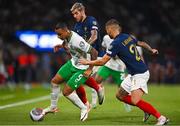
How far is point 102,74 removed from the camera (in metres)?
16.6

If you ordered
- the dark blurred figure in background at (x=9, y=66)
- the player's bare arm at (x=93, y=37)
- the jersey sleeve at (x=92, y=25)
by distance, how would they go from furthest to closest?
the dark blurred figure in background at (x=9, y=66)
the jersey sleeve at (x=92, y=25)
the player's bare arm at (x=93, y=37)

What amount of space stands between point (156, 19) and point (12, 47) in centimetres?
766

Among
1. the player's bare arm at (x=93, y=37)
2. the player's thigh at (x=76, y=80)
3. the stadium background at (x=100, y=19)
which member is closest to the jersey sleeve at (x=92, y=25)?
the player's bare arm at (x=93, y=37)

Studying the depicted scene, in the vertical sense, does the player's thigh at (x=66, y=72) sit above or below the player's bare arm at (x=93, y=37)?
below

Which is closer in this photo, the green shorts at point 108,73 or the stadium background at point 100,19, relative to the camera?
the green shorts at point 108,73

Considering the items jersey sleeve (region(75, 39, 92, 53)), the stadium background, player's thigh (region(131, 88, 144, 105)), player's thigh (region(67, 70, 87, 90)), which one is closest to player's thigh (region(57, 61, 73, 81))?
player's thigh (region(67, 70, 87, 90))

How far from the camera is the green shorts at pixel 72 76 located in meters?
13.2

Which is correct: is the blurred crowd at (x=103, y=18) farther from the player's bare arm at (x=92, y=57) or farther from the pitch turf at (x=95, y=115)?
the player's bare arm at (x=92, y=57)

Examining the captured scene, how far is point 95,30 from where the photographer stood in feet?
46.5

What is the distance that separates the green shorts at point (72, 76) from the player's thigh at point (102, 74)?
9.56ft

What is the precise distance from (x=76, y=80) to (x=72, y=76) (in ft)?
0.61

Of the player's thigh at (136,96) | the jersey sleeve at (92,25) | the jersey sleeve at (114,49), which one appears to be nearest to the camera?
the jersey sleeve at (114,49)

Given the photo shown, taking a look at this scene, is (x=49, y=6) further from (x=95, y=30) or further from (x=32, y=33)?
(x=95, y=30)

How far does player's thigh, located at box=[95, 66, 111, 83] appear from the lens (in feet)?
53.9
